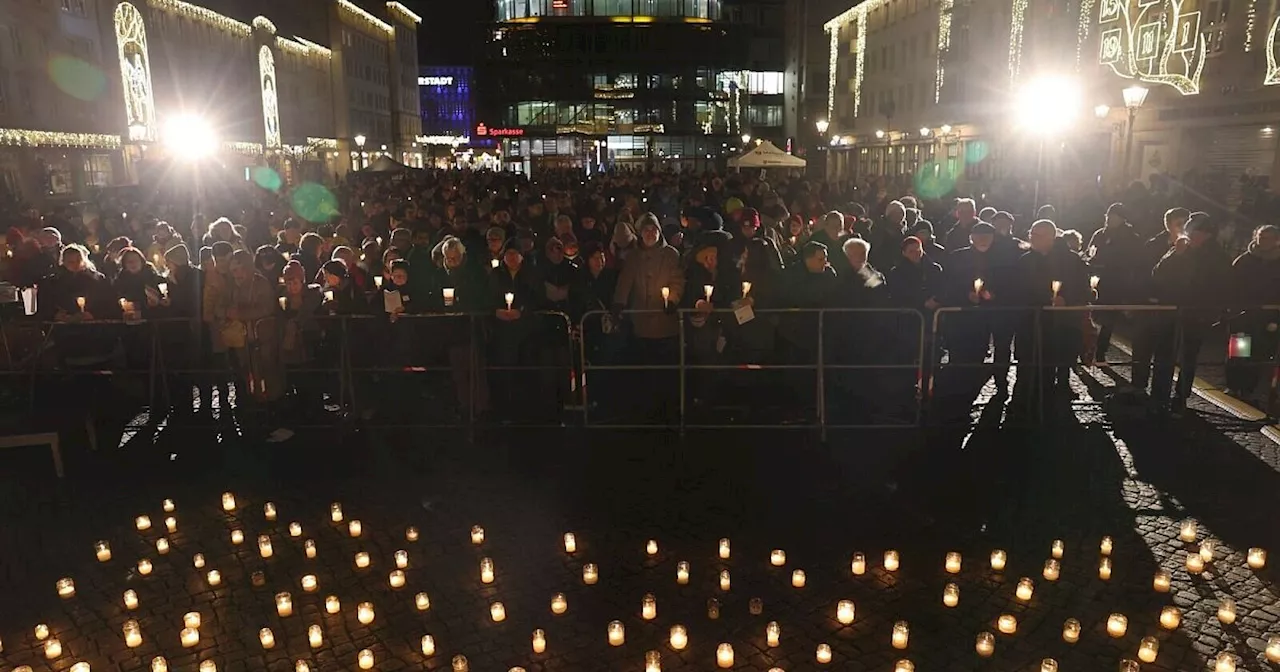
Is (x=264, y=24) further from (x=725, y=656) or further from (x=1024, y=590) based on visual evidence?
(x=1024, y=590)

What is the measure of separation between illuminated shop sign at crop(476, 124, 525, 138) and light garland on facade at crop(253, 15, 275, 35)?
30892 mm

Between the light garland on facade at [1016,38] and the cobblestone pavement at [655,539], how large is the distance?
88.9ft

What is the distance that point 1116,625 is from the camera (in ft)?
16.9

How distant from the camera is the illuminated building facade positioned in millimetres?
87625

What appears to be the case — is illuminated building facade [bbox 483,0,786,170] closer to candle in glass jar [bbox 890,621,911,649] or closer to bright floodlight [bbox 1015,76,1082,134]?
bright floodlight [bbox 1015,76,1082,134]

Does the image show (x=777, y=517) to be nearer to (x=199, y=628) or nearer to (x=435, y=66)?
(x=199, y=628)

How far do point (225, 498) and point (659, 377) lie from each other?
14.5 feet

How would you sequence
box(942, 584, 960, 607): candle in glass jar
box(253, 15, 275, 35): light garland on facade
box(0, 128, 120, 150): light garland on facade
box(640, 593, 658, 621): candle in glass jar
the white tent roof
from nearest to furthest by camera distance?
box(640, 593, 658, 621): candle in glass jar, box(942, 584, 960, 607): candle in glass jar, box(0, 128, 120, 150): light garland on facade, the white tent roof, box(253, 15, 275, 35): light garland on facade

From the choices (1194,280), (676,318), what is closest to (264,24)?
(676,318)

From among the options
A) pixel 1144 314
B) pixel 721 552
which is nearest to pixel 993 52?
pixel 1144 314

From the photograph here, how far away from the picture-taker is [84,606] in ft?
19.0

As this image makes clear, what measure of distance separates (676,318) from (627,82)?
272 feet

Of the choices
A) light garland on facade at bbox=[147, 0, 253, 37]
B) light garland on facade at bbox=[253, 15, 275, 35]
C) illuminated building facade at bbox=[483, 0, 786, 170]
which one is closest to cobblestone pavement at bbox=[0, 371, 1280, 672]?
light garland on facade at bbox=[147, 0, 253, 37]

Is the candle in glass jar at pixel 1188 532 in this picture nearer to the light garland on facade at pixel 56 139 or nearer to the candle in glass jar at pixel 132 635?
the candle in glass jar at pixel 132 635
